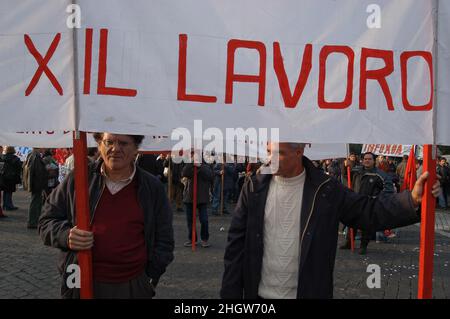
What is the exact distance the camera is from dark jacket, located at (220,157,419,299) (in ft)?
8.16

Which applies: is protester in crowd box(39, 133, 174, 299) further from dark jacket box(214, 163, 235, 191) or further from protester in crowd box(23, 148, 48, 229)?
dark jacket box(214, 163, 235, 191)

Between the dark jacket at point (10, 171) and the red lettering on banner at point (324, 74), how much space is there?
1025cm

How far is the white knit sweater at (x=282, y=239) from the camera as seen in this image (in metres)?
2.54

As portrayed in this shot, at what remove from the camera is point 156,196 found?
2760 mm

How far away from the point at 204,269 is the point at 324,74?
469cm

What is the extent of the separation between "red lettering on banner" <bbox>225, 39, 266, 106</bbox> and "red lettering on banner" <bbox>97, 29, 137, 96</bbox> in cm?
49

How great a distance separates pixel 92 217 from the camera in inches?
101

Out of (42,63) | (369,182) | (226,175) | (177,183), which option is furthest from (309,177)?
(226,175)

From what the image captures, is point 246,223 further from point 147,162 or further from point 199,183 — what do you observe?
point 147,162

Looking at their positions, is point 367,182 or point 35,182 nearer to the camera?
point 367,182

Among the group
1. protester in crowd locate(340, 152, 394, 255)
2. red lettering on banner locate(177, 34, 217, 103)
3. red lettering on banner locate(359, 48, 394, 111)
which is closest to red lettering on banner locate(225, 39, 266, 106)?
red lettering on banner locate(177, 34, 217, 103)

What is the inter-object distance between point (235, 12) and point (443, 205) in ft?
53.8
